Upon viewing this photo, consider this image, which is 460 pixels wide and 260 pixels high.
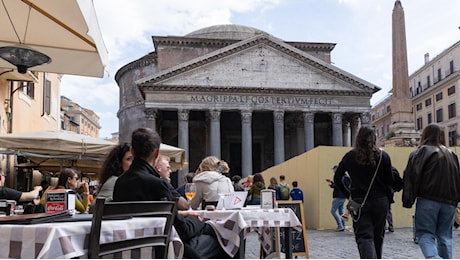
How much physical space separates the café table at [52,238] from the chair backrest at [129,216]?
0.12 feet

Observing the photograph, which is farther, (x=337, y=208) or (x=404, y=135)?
(x=404, y=135)

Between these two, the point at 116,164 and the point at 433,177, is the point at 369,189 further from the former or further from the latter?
the point at 116,164

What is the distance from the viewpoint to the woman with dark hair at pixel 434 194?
4.19 meters

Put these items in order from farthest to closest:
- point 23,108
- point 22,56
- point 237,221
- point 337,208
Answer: point 23,108, point 337,208, point 22,56, point 237,221

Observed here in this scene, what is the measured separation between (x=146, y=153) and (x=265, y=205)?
5.21 feet

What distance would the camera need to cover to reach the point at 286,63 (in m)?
31.4

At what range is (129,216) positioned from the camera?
220 cm

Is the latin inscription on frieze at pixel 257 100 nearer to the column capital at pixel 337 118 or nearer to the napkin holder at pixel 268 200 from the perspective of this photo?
the column capital at pixel 337 118

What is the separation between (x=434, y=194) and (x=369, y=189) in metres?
0.62

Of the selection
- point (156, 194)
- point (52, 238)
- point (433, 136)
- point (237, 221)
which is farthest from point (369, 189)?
point (52, 238)

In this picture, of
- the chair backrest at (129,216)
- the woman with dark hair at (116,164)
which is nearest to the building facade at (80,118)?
the woman with dark hair at (116,164)

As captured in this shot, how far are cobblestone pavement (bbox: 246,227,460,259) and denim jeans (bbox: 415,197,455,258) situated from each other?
2.24 metres

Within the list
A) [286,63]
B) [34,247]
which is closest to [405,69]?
[34,247]

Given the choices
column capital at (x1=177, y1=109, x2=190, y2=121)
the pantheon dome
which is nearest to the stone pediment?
column capital at (x1=177, y1=109, x2=190, y2=121)
